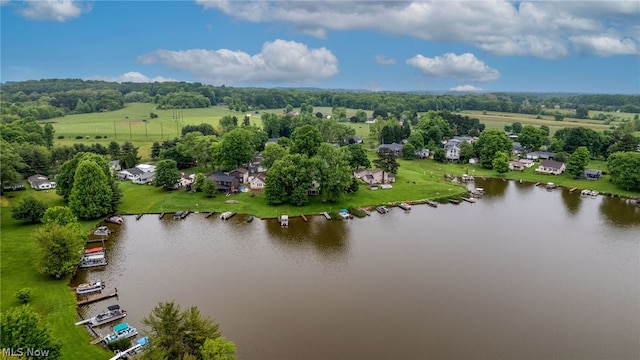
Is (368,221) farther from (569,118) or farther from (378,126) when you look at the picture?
(569,118)

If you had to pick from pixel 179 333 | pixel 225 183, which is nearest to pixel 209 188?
pixel 225 183

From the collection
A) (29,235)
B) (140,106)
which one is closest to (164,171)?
(29,235)

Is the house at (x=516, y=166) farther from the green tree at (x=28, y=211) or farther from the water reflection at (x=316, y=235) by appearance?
the green tree at (x=28, y=211)

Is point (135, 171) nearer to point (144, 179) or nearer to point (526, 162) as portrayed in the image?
point (144, 179)

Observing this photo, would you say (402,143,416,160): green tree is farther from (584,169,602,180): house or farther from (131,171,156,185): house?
(131,171,156,185): house

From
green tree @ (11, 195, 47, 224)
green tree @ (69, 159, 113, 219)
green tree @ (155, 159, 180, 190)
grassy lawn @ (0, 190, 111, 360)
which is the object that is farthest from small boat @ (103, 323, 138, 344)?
green tree @ (155, 159, 180, 190)

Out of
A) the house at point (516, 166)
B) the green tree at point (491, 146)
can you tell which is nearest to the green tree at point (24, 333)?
the green tree at point (491, 146)
